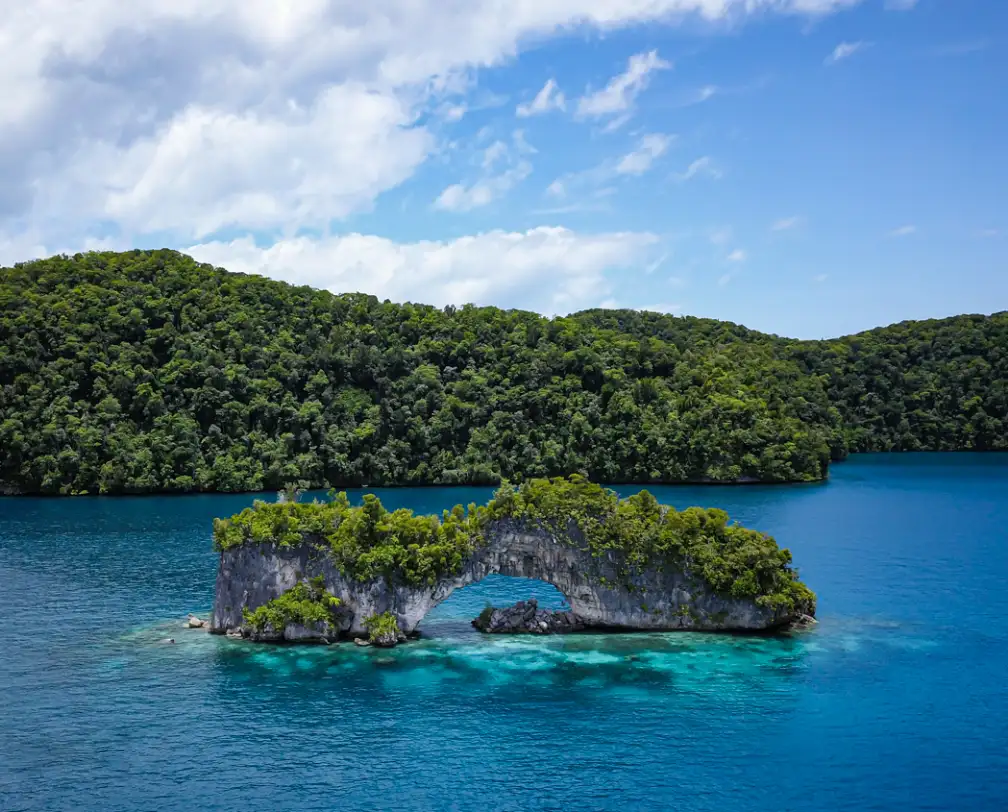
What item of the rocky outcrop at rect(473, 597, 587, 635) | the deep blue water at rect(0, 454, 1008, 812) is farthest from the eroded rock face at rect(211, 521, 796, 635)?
the deep blue water at rect(0, 454, 1008, 812)

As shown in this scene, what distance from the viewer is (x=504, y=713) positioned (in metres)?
39.6

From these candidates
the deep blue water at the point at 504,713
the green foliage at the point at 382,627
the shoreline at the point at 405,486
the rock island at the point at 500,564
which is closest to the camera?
the deep blue water at the point at 504,713

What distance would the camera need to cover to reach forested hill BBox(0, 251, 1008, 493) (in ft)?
384

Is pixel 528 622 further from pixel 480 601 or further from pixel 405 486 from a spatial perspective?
pixel 405 486

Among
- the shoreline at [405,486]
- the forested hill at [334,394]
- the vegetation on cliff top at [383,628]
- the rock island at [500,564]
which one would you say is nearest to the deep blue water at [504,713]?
the vegetation on cliff top at [383,628]

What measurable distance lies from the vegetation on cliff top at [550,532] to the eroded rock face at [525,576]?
539 mm

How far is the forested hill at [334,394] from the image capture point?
117188mm

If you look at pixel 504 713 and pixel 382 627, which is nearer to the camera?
pixel 504 713

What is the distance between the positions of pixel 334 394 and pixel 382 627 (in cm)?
8627

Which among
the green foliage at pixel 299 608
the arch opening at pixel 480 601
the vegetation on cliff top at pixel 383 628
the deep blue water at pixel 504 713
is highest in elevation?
the green foliage at pixel 299 608

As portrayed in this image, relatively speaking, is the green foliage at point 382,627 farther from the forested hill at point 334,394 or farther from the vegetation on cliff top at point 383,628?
the forested hill at point 334,394

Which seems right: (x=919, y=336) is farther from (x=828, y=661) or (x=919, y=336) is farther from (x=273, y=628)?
(x=273, y=628)

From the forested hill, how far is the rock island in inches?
2826

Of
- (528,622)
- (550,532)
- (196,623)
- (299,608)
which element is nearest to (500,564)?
(550,532)
